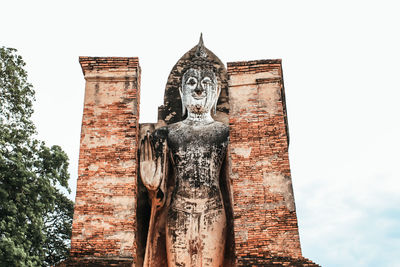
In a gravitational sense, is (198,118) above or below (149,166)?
above

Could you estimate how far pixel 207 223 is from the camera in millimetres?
6930

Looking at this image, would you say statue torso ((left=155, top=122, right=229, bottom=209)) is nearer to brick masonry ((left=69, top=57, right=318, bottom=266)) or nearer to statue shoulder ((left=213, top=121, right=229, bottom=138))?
statue shoulder ((left=213, top=121, right=229, bottom=138))

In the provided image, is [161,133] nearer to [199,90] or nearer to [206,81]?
[199,90]

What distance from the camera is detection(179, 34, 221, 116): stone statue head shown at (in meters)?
7.79

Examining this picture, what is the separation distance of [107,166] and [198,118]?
63.2 inches

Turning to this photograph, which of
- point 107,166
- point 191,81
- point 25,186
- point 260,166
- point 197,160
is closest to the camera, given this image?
point 260,166

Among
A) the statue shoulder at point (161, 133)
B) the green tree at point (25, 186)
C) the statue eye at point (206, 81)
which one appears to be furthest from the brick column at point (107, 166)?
the green tree at point (25, 186)

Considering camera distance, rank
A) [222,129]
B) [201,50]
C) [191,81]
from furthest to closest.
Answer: [201,50]
[191,81]
[222,129]

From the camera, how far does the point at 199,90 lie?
7.79m

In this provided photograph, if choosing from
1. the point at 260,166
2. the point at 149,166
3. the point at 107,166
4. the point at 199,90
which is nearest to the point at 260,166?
the point at 260,166

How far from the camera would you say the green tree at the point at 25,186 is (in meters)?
12.3

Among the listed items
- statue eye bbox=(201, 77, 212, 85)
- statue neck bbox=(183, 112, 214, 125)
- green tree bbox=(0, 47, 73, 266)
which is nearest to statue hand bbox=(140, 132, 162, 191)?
statue neck bbox=(183, 112, 214, 125)

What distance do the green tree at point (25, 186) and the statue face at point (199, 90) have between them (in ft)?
20.5

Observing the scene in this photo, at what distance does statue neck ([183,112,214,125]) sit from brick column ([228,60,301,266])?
65 cm
